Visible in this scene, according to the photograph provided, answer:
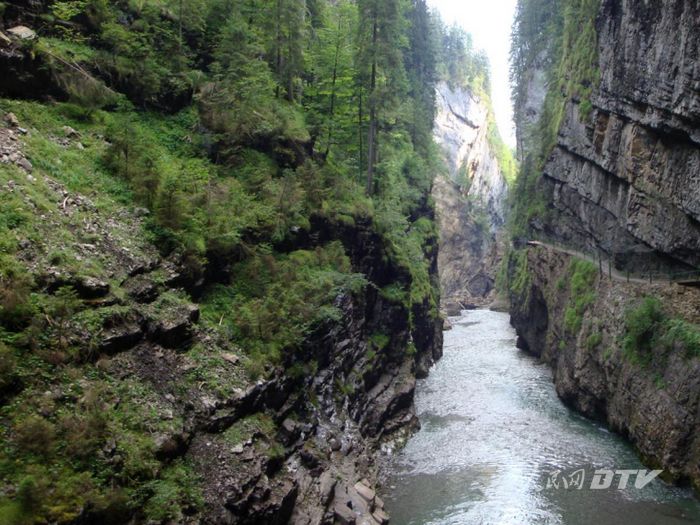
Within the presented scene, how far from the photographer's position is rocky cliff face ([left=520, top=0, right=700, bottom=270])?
23.4m

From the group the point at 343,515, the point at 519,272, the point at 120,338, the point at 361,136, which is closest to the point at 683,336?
the point at 343,515

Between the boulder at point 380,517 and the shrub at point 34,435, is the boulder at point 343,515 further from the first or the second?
the shrub at point 34,435

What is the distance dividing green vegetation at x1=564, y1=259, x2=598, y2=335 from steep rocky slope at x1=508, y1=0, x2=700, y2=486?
0.40ft

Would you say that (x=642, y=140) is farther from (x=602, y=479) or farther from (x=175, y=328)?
(x=175, y=328)

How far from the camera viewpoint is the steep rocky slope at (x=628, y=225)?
2294 centimetres

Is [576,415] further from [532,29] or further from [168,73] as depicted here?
[532,29]

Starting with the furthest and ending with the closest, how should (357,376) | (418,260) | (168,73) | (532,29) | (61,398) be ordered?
(532,29)
(418,260)
(357,376)
(168,73)
(61,398)

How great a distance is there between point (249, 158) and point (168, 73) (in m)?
5.18

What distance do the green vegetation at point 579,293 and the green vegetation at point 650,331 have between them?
24.0ft

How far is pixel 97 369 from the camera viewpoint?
1227 cm

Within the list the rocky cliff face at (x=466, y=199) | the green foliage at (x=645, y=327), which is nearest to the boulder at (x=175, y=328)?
the green foliage at (x=645, y=327)

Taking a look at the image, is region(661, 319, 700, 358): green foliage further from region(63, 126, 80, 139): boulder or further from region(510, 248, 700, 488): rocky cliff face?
region(63, 126, 80, 139): boulder

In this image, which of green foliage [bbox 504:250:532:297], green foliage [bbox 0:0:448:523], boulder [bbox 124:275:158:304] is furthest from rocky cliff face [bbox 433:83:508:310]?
boulder [bbox 124:275:158:304]

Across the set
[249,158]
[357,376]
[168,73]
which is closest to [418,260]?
[357,376]
